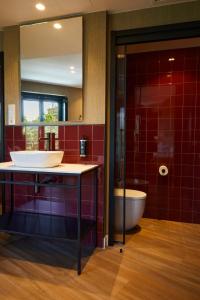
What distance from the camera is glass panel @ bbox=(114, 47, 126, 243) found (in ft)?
8.03

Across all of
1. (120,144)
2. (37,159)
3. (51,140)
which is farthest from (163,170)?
(37,159)

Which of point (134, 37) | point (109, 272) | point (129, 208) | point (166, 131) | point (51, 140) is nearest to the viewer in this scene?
point (109, 272)

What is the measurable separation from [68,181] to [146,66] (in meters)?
1.98

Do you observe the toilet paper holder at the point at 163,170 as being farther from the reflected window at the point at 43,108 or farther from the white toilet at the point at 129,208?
the reflected window at the point at 43,108

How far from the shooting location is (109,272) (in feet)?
6.50

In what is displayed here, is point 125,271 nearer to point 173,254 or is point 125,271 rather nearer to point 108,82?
point 173,254

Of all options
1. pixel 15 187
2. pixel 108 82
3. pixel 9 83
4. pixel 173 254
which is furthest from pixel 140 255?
pixel 9 83

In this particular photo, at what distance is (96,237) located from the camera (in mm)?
2414

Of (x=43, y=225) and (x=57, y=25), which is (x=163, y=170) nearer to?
(x=43, y=225)

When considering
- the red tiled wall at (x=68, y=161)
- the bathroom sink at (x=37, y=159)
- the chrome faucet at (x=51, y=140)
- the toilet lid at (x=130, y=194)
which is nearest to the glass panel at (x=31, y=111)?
the red tiled wall at (x=68, y=161)

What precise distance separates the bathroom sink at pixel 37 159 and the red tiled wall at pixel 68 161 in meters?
0.34

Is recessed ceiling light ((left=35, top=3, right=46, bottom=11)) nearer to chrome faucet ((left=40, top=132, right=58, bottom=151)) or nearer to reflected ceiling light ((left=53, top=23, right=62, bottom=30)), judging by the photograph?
reflected ceiling light ((left=53, top=23, right=62, bottom=30))

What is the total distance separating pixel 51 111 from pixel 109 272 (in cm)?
163

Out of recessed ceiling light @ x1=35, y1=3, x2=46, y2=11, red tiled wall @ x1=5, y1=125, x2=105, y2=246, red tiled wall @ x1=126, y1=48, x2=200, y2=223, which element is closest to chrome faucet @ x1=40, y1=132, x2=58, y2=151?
red tiled wall @ x1=5, y1=125, x2=105, y2=246
